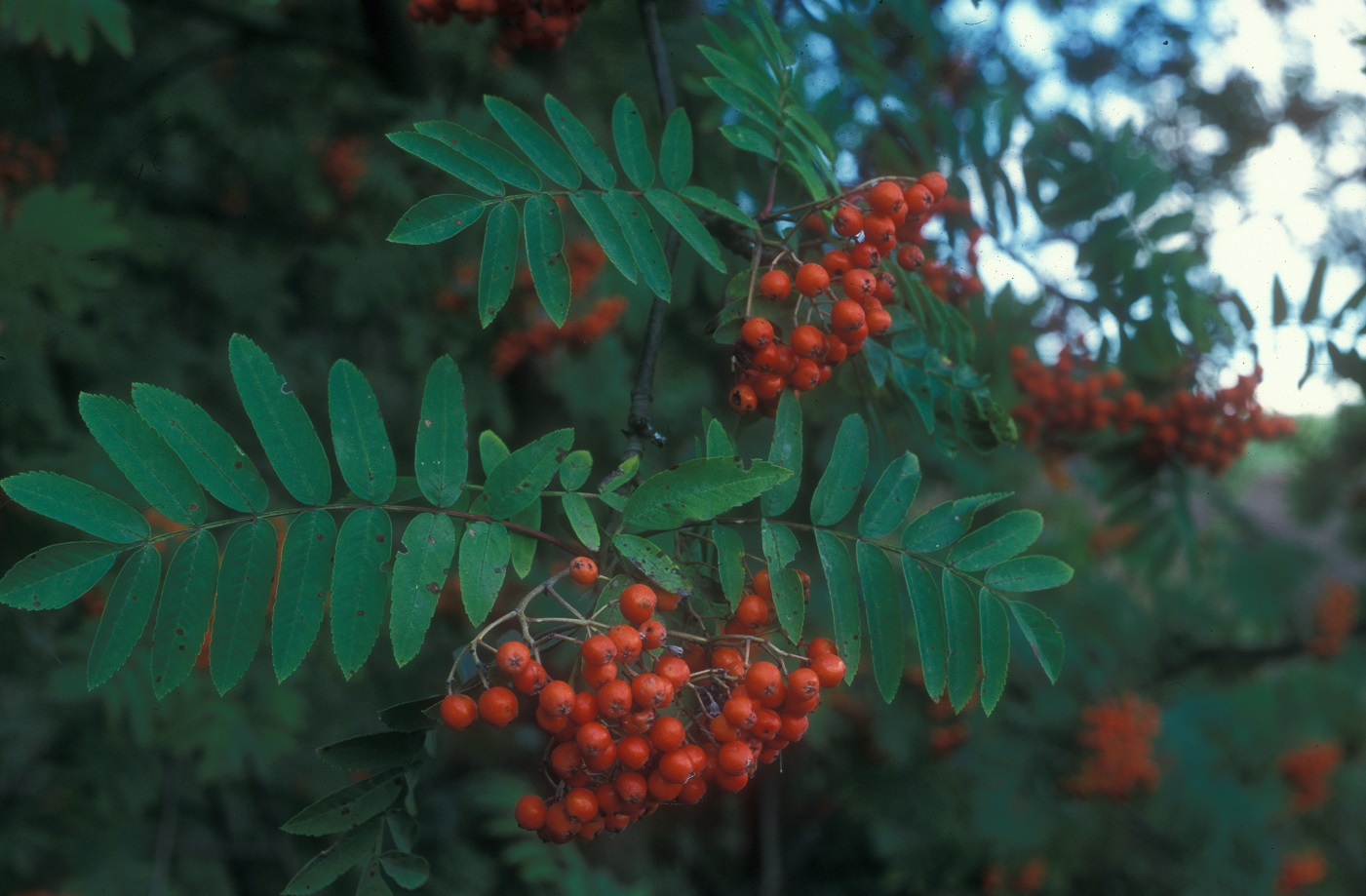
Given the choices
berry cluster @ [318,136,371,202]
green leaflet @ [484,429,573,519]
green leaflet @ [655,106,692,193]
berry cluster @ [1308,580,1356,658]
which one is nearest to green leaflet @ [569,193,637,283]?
green leaflet @ [655,106,692,193]

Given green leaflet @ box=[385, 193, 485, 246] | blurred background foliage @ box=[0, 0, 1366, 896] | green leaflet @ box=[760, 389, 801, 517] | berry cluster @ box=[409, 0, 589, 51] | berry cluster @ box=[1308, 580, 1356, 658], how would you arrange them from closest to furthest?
1. green leaflet @ box=[385, 193, 485, 246]
2. green leaflet @ box=[760, 389, 801, 517]
3. berry cluster @ box=[409, 0, 589, 51]
4. blurred background foliage @ box=[0, 0, 1366, 896]
5. berry cluster @ box=[1308, 580, 1356, 658]

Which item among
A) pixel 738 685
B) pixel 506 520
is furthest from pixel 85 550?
pixel 738 685

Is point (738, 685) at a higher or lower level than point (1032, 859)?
higher

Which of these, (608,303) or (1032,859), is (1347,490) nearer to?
(1032,859)

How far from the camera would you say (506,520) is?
4.62 ft

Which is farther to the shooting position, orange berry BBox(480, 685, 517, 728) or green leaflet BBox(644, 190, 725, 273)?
green leaflet BBox(644, 190, 725, 273)

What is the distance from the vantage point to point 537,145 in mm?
1512

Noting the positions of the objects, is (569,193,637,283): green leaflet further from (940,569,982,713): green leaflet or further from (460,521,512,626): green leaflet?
(940,569,982,713): green leaflet

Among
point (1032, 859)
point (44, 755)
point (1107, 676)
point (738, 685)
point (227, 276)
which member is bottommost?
point (1032, 859)

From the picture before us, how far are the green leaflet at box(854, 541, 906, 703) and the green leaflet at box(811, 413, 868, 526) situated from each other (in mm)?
69

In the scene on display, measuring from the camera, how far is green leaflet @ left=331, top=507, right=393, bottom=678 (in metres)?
1.27

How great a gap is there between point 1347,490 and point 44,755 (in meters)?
7.25

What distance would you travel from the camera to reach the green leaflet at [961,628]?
1467 millimetres

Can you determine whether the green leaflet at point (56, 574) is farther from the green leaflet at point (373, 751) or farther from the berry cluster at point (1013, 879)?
the berry cluster at point (1013, 879)
